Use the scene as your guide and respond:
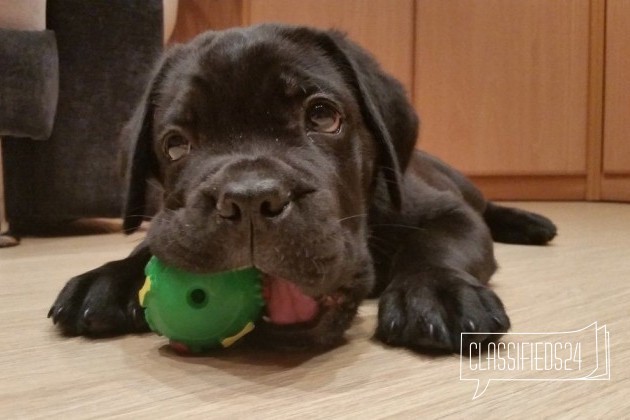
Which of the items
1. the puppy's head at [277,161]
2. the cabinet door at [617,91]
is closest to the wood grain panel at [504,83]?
the cabinet door at [617,91]

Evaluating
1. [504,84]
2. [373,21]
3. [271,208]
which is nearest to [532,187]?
[504,84]

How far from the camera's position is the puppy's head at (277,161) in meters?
1.04

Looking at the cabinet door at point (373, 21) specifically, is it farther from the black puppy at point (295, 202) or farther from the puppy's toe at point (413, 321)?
the puppy's toe at point (413, 321)

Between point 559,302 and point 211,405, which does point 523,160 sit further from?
point 211,405

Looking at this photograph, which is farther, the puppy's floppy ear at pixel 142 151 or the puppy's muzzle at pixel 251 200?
the puppy's floppy ear at pixel 142 151

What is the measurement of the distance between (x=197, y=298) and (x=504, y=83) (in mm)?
4073

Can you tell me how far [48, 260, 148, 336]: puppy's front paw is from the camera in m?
1.30

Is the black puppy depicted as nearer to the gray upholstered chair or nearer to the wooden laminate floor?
the wooden laminate floor

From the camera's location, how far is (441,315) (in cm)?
114

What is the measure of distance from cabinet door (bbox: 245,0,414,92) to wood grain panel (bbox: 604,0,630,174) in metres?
1.36

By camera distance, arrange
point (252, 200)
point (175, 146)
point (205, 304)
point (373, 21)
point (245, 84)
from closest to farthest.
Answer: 1. point (252, 200)
2. point (205, 304)
3. point (245, 84)
4. point (175, 146)
5. point (373, 21)

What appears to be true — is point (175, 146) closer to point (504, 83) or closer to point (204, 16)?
point (204, 16)

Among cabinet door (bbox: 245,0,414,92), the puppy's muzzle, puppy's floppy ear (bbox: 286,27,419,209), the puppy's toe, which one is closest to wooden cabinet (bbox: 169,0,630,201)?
cabinet door (bbox: 245,0,414,92)

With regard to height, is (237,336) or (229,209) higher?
(229,209)
